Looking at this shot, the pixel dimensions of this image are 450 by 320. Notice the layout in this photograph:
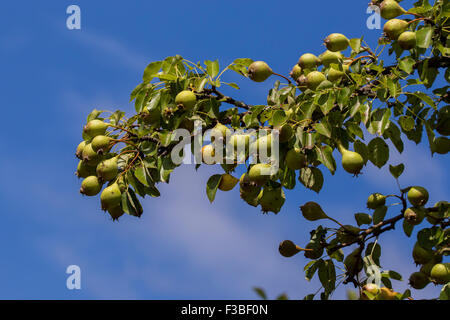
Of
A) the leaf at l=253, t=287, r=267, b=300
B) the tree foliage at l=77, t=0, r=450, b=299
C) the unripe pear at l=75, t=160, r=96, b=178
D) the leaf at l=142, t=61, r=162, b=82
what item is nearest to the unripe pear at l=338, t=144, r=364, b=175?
the tree foliage at l=77, t=0, r=450, b=299

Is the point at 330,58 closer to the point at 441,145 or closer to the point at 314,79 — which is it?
the point at 314,79

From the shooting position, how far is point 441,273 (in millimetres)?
3611

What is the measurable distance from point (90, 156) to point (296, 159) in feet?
4.22

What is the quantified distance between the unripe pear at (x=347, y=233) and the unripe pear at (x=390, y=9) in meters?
1.41

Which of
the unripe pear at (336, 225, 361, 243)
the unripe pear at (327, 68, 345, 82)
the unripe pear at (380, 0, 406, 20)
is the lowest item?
the unripe pear at (336, 225, 361, 243)

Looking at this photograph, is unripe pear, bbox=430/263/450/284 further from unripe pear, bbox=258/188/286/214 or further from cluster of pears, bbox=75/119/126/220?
cluster of pears, bbox=75/119/126/220

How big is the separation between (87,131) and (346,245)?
1.75 metres

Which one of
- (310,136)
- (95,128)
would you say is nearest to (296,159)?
(310,136)

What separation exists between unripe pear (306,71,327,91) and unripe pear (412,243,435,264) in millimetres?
1141

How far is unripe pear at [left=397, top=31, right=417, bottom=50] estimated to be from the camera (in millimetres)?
3902

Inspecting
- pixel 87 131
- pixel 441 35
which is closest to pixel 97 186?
pixel 87 131

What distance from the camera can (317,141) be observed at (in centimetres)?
377
